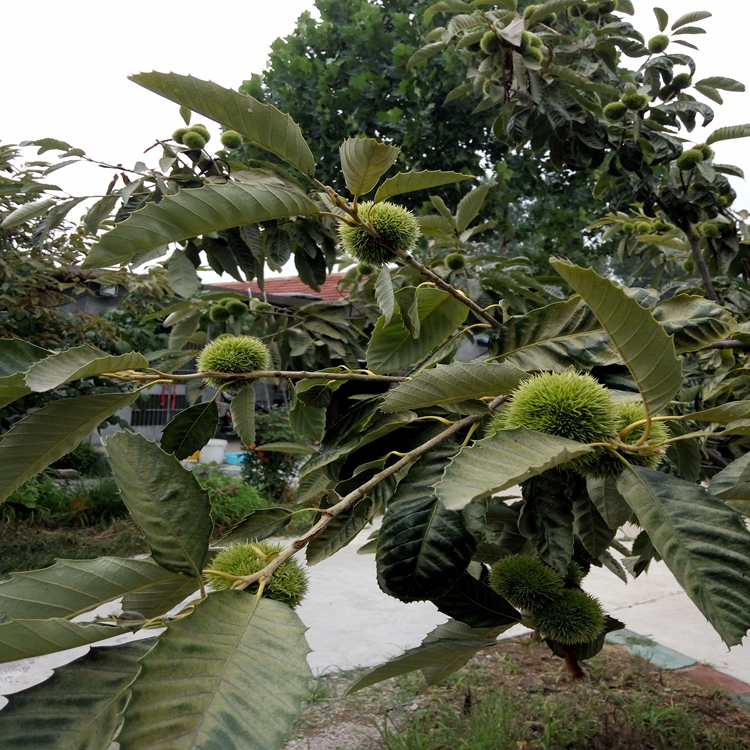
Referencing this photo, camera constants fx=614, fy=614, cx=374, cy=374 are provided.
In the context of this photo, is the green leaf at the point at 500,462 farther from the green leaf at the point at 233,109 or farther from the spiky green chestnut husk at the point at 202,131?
the spiky green chestnut husk at the point at 202,131

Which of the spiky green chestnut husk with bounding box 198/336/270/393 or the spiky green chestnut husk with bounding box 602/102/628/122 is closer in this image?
the spiky green chestnut husk with bounding box 198/336/270/393

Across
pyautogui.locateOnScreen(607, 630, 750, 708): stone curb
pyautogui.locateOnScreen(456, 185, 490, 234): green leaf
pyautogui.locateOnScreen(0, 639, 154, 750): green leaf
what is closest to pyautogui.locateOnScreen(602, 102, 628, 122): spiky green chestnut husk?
pyautogui.locateOnScreen(456, 185, 490, 234): green leaf

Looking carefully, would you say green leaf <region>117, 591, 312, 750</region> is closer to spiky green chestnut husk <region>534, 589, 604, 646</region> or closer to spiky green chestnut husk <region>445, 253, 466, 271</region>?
spiky green chestnut husk <region>534, 589, 604, 646</region>

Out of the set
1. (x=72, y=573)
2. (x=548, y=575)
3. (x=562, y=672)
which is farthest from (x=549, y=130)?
(x=562, y=672)

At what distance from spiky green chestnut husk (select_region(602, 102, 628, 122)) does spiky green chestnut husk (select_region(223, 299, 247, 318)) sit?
4.32ft

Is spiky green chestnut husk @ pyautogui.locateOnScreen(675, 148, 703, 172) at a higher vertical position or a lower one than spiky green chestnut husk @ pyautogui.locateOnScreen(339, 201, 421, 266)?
higher

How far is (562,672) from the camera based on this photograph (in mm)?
2791

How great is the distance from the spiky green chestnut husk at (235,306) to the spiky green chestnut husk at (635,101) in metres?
1.38

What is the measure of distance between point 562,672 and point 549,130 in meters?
2.31

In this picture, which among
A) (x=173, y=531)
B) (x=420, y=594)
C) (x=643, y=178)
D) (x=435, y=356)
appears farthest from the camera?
(x=643, y=178)

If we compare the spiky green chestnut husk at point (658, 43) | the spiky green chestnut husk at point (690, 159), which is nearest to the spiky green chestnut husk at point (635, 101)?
the spiky green chestnut husk at point (690, 159)

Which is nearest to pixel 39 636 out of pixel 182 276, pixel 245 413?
pixel 245 413

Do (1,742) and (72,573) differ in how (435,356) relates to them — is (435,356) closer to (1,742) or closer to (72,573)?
(72,573)

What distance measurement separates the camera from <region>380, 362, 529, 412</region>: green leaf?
692mm
